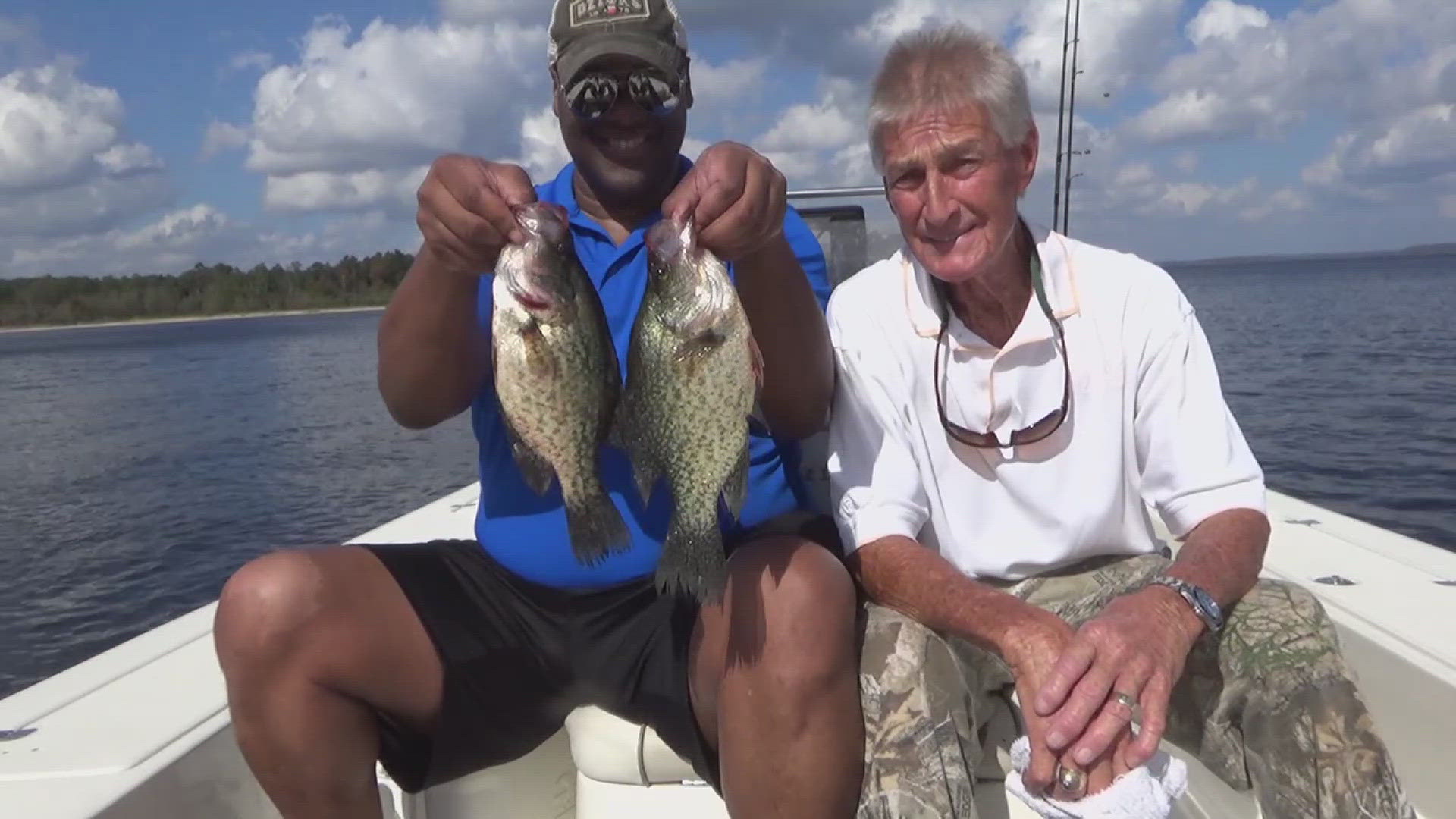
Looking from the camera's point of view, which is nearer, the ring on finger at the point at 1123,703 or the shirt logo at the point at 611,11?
the ring on finger at the point at 1123,703

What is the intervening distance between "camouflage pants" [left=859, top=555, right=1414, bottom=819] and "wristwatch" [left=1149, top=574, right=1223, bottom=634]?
10 centimetres

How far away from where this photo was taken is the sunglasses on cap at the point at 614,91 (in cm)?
260

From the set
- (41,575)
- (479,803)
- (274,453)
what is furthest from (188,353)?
(479,803)

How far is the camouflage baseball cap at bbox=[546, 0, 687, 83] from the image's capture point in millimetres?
2576

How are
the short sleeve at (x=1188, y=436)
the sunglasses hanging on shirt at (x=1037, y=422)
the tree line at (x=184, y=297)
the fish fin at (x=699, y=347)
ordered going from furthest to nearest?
1. the tree line at (x=184, y=297)
2. the sunglasses hanging on shirt at (x=1037, y=422)
3. the short sleeve at (x=1188, y=436)
4. the fish fin at (x=699, y=347)

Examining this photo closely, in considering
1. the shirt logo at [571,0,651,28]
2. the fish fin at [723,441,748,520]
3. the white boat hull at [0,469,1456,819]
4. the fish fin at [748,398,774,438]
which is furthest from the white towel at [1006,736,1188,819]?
the shirt logo at [571,0,651,28]

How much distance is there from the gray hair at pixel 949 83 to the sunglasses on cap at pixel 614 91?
20.9 inches

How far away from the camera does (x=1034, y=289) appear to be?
2.87 m

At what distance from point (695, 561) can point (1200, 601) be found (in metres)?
1.08

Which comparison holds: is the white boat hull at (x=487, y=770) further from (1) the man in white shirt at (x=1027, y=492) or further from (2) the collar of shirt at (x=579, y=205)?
(2) the collar of shirt at (x=579, y=205)

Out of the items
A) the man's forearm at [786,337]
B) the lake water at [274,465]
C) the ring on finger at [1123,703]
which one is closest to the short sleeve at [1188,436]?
the ring on finger at [1123,703]

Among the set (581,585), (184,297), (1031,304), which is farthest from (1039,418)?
(184,297)

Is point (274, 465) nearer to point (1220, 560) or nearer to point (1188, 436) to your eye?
point (1188, 436)

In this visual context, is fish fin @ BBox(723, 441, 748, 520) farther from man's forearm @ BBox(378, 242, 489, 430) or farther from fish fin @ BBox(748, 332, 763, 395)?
man's forearm @ BBox(378, 242, 489, 430)
